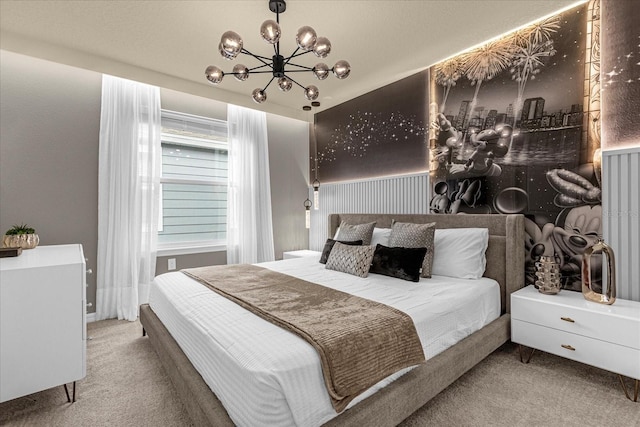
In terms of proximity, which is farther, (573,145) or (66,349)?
(573,145)

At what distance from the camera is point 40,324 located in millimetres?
1731

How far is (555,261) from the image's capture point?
7.38 ft

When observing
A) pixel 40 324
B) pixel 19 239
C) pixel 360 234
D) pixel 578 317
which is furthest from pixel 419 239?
pixel 19 239

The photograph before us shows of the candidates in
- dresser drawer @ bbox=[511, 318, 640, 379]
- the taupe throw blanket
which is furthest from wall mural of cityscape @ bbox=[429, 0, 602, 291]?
the taupe throw blanket

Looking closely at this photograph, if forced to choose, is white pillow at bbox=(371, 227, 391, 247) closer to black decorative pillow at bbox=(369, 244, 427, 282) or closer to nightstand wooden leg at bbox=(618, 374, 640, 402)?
black decorative pillow at bbox=(369, 244, 427, 282)

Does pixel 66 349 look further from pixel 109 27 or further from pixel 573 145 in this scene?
pixel 573 145

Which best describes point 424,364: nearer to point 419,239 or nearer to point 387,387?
point 387,387

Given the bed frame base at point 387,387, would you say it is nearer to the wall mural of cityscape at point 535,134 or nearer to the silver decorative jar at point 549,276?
the silver decorative jar at point 549,276

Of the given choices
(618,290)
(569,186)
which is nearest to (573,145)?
(569,186)

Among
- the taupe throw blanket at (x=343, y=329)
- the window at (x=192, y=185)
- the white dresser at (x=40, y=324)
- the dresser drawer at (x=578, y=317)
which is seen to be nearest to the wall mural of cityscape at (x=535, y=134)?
the dresser drawer at (x=578, y=317)

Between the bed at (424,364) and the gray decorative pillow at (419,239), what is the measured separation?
13.7 inches

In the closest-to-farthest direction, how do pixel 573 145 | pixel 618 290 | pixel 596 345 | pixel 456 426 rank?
pixel 456 426, pixel 596 345, pixel 618 290, pixel 573 145

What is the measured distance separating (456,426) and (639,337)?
3.92 feet

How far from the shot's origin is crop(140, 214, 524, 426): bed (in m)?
1.32
